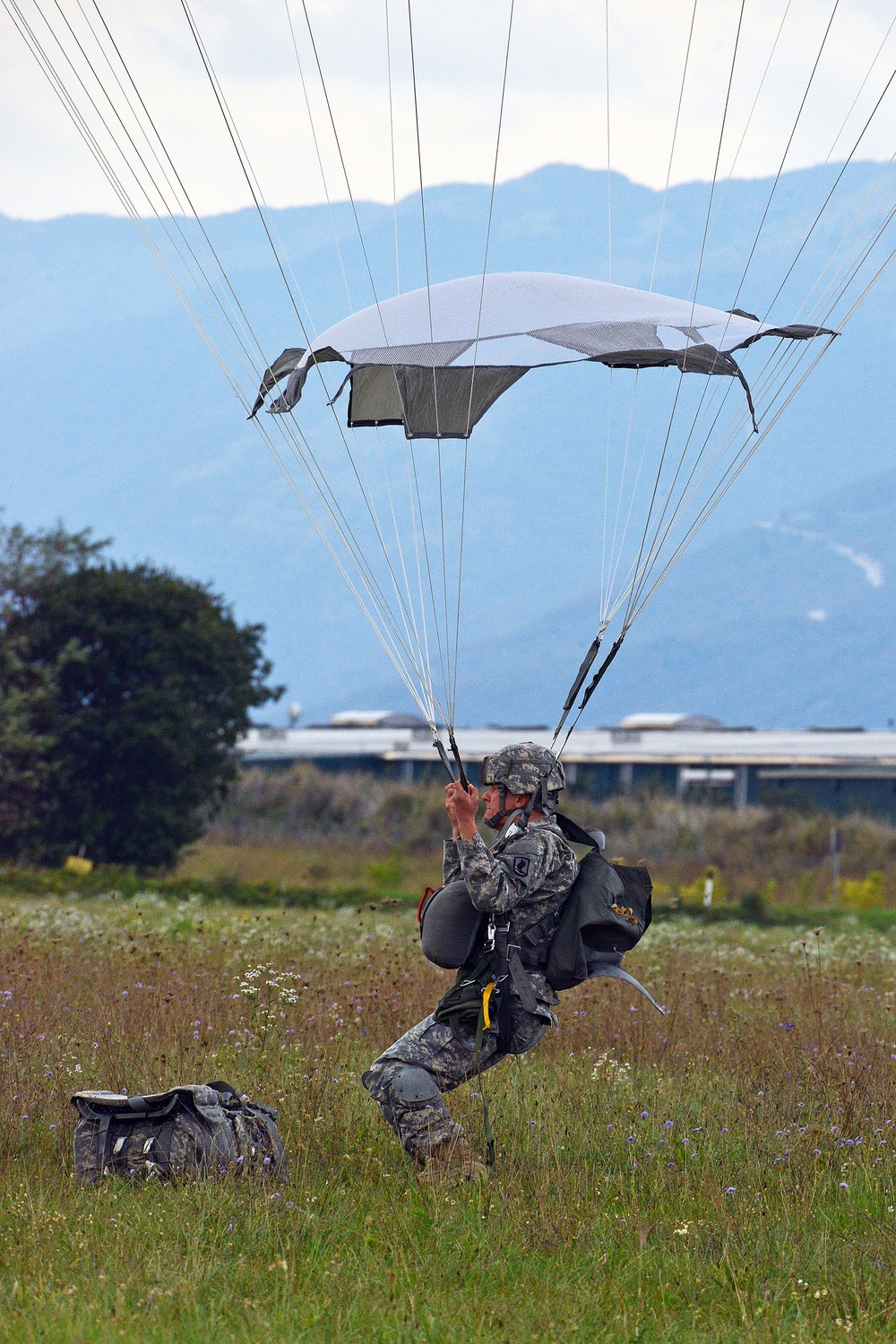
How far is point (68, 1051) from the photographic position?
8.84m

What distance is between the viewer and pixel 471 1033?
6945mm

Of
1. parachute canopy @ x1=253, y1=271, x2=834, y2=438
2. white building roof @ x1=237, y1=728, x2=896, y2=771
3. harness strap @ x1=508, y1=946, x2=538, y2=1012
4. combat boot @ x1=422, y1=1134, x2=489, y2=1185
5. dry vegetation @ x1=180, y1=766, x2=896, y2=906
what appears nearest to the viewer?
combat boot @ x1=422, y1=1134, x2=489, y2=1185

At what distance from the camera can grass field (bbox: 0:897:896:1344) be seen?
16.8ft

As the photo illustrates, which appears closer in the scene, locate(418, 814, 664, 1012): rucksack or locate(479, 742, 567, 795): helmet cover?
locate(418, 814, 664, 1012): rucksack

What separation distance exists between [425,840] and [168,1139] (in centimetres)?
3056

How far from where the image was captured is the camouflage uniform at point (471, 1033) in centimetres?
662

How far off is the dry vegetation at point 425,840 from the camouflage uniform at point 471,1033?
72.0 ft

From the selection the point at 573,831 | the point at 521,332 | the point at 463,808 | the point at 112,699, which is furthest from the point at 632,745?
the point at 463,808

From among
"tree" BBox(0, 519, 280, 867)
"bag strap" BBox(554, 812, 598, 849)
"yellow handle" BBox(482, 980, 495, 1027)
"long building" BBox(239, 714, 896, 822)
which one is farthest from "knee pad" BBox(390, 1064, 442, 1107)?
"long building" BBox(239, 714, 896, 822)

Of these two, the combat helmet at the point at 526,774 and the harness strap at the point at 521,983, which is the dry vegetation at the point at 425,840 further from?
the harness strap at the point at 521,983

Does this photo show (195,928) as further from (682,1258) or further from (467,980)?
(682,1258)

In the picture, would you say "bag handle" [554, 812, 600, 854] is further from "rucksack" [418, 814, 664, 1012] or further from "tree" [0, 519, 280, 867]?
"tree" [0, 519, 280, 867]

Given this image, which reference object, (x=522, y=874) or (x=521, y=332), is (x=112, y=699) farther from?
(x=522, y=874)

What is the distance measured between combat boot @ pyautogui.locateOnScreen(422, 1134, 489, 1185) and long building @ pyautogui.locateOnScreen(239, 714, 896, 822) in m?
36.2
